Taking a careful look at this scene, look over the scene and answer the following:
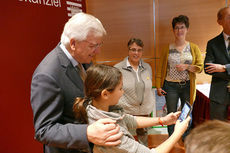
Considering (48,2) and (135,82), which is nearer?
(48,2)

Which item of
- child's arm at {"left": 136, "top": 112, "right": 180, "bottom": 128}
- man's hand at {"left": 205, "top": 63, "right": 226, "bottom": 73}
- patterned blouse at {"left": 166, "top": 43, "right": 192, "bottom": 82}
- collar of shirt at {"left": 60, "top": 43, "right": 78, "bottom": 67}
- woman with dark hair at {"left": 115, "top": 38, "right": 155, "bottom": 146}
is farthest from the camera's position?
patterned blouse at {"left": 166, "top": 43, "right": 192, "bottom": 82}

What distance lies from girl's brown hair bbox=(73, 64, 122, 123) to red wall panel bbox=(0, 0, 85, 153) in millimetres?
1127

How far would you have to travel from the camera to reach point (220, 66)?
6.84ft

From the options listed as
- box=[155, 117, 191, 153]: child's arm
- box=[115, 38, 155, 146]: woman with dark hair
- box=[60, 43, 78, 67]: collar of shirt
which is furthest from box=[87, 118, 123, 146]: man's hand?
box=[115, 38, 155, 146]: woman with dark hair

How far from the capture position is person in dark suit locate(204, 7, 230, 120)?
82.3 inches

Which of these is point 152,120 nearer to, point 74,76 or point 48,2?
point 74,76

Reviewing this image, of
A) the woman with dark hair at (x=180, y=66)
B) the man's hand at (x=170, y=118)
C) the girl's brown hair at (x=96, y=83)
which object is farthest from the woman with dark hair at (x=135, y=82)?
the girl's brown hair at (x=96, y=83)

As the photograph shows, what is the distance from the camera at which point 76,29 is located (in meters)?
1.05

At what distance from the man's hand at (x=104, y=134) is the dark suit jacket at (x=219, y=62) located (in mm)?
1811

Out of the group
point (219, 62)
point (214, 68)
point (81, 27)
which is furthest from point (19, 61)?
point (219, 62)

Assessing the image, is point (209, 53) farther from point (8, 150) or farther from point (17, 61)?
point (8, 150)

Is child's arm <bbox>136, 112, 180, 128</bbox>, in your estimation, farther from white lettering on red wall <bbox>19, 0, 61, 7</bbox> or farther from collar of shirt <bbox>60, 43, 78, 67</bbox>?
white lettering on red wall <bbox>19, 0, 61, 7</bbox>

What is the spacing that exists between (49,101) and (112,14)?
285cm

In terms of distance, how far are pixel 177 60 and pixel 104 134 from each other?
207 cm
